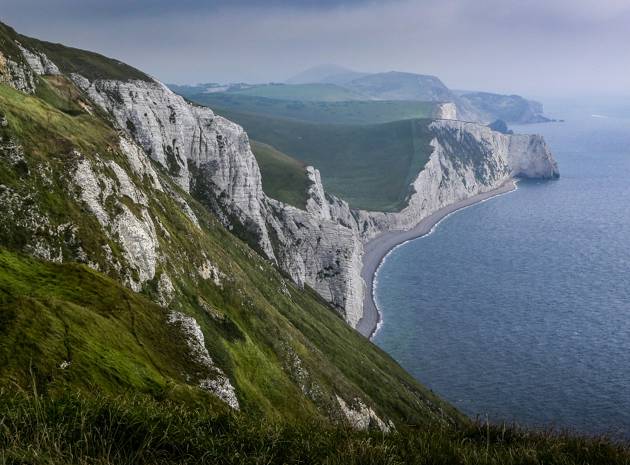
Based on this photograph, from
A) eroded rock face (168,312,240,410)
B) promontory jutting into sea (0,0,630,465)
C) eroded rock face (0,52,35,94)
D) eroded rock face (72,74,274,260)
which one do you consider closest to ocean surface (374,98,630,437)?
promontory jutting into sea (0,0,630,465)

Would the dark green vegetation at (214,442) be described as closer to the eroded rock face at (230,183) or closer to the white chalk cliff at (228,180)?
the white chalk cliff at (228,180)

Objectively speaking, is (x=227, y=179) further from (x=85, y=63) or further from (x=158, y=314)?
(x=158, y=314)

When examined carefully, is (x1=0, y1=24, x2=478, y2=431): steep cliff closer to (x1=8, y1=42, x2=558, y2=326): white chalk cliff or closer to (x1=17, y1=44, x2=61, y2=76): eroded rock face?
(x1=17, y1=44, x2=61, y2=76): eroded rock face

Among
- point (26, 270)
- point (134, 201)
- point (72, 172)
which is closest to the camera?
point (26, 270)

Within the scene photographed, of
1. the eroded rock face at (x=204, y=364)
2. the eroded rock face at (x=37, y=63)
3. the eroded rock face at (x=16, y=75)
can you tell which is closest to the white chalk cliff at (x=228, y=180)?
the eroded rock face at (x=37, y=63)

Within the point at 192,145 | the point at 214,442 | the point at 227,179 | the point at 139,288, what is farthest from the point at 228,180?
the point at 214,442

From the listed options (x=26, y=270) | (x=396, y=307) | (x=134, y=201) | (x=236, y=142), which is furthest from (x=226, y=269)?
(x=396, y=307)

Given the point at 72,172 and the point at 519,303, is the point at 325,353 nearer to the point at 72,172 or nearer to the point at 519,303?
the point at 72,172
